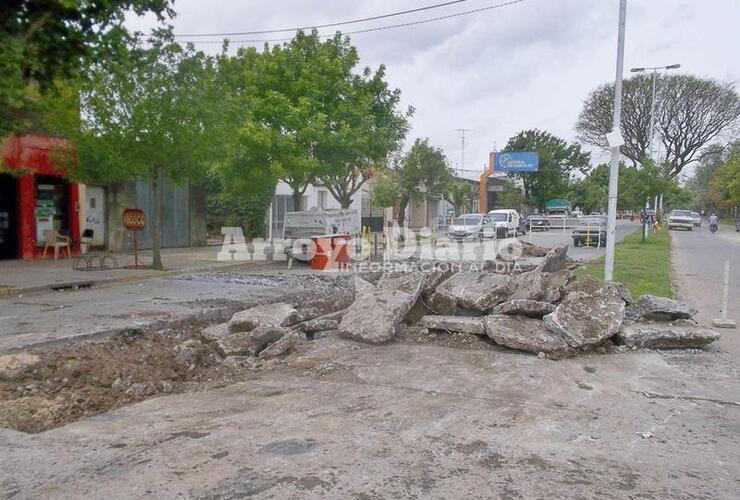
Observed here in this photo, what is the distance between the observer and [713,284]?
47.1 ft

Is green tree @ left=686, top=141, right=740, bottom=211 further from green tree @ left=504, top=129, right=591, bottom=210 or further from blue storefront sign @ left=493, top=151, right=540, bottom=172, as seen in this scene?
blue storefront sign @ left=493, top=151, right=540, bottom=172

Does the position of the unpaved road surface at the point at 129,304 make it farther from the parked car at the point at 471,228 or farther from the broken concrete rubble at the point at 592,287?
the parked car at the point at 471,228

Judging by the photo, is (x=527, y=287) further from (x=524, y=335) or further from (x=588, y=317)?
(x=524, y=335)

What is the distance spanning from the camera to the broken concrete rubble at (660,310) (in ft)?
27.3

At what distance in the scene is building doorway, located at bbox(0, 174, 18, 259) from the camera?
58.0 ft

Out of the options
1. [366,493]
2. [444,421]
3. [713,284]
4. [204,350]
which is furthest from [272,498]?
[713,284]

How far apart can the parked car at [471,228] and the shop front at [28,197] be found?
2048 centimetres

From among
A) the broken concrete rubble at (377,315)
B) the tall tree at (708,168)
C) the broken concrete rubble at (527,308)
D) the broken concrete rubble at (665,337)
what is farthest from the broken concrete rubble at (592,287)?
the tall tree at (708,168)

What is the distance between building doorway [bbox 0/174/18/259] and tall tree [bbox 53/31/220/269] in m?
3.88

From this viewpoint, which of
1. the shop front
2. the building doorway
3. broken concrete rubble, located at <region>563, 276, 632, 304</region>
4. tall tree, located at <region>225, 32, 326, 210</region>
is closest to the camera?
broken concrete rubble, located at <region>563, 276, 632, 304</region>

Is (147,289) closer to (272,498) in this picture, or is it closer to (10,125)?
(10,125)

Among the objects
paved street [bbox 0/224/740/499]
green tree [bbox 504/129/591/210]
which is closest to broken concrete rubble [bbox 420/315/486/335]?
paved street [bbox 0/224/740/499]

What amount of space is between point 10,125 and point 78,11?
99.5 inches

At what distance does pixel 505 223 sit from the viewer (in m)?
37.8
